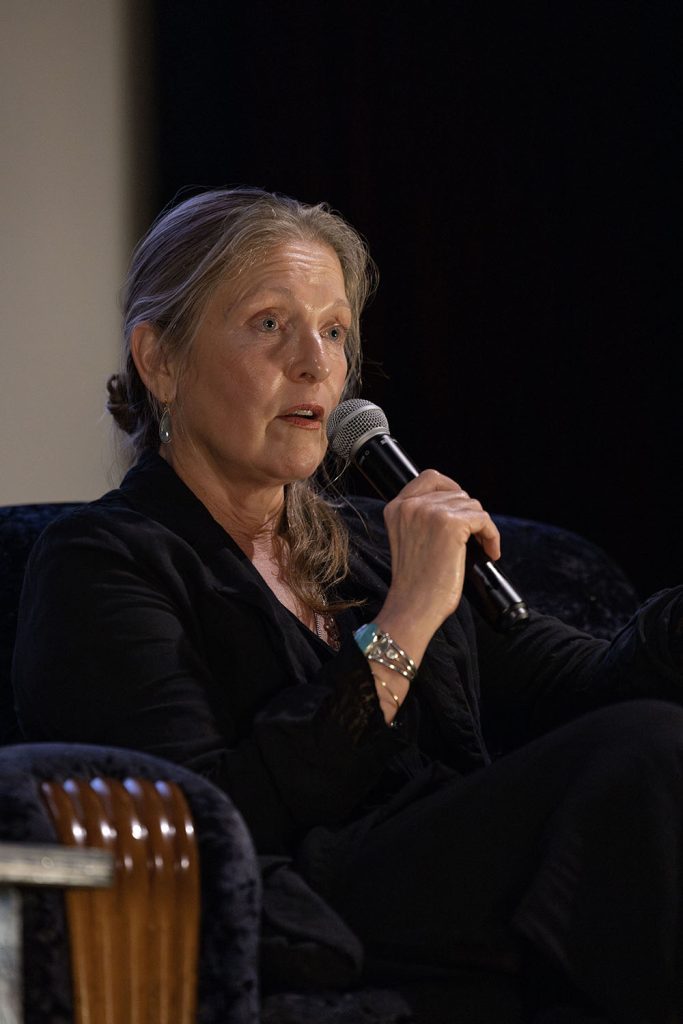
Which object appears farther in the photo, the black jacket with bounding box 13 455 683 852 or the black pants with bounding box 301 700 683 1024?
the black jacket with bounding box 13 455 683 852

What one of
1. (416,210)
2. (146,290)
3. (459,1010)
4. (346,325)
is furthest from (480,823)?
(416,210)

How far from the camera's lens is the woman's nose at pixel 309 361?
168cm

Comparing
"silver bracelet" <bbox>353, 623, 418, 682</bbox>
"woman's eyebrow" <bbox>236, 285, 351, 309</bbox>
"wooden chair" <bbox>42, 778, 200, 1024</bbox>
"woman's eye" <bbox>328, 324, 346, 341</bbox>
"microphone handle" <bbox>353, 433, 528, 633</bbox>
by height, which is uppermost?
"woman's eyebrow" <bbox>236, 285, 351, 309</bbox>

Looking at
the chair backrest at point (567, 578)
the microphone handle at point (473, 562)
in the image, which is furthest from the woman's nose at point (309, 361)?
the chair backrest at point (567, 578)

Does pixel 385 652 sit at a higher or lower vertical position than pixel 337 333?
lower

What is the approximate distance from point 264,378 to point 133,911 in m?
0.76

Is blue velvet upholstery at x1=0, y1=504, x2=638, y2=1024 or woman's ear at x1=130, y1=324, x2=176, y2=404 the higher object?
woman's ear at x1=130, y1=324, x2=176, y2=404

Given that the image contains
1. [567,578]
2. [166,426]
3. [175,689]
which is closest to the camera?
[175,689]

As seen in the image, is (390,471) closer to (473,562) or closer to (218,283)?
(473,562)

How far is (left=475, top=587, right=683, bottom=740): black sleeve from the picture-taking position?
5.51ft

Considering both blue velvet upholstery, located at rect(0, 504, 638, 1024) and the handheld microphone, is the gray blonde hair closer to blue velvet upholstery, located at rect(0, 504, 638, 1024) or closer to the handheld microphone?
the handheld microphone

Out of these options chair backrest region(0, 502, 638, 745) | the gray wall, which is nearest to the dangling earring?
chair backrest region(0, 502, 638, 745)

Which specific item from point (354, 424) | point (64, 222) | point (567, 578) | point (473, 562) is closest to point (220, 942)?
point (473, 562)

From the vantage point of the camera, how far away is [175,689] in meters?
1.42
